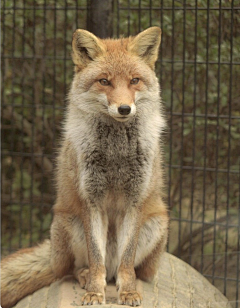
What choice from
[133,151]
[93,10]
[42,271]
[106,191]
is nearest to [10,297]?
[42,271]

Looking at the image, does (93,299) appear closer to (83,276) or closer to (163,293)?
(83,276)

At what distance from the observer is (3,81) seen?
24.6 ft

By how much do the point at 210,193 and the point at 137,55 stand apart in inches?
126

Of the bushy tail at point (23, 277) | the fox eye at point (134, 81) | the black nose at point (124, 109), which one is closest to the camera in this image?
the black nose at point (124, 109)

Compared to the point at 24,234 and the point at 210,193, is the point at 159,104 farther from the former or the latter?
the point at 24,234

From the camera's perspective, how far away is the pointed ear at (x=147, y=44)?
4152mm

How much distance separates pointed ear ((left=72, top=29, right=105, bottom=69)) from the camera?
4098 millimetres

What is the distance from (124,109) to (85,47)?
0.72 meters

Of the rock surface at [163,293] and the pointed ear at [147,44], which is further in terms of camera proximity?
the rock surface at [163,293]

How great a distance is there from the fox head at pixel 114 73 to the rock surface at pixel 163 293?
1.45 metres

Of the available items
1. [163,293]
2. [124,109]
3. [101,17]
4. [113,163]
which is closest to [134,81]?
[124,109]

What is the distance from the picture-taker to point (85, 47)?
164 inches

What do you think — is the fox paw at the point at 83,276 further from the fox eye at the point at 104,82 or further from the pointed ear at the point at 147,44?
the pointed ear at the point at 147,44

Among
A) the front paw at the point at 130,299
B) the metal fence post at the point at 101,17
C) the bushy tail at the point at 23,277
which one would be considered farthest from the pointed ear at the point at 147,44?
the bushy tail at the point at 23,277
